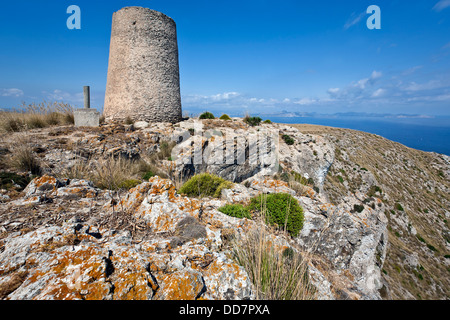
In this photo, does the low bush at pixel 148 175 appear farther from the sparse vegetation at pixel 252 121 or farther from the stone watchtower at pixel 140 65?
the sparse vegetation at pixel 252 121

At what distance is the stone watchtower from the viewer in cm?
1152

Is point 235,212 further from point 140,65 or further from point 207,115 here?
point 207,115

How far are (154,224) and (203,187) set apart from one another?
107 inches

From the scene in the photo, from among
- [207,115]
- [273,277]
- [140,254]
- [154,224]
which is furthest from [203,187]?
[207,115]

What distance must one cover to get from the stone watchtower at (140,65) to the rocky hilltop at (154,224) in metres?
1.45

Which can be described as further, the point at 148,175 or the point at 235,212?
the point at 148,175

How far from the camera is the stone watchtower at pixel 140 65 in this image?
11.5m

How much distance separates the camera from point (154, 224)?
11.4 ft

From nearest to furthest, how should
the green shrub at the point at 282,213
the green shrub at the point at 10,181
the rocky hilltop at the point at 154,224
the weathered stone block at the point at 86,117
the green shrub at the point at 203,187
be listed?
the rocky hilltop at the point at 154,224, the green shrub at the point at 10,181, the green shrub at the point at 282,213, the green shrub at the point at 203,187, the weathered stone block at the point at 86,117

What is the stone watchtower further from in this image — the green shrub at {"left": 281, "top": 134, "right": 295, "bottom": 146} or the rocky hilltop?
the green shrub at {"left": 281, "top": 134, "right": 295, "bottom": 146}

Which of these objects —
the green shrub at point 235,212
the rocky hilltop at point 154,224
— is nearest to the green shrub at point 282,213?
the rocky hilltop at point 154,224

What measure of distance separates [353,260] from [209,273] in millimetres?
4080

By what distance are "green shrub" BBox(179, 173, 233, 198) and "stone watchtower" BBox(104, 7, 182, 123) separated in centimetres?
813
